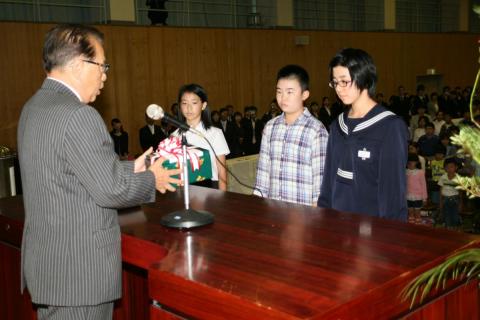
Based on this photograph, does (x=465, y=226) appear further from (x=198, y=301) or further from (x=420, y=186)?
(x=198, y=301)

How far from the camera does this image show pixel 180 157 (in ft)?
7.51

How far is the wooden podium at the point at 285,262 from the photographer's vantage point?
1.47m

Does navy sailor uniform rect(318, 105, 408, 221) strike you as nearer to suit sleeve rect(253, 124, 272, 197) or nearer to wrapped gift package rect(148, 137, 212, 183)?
suit sleeve rect(253, 124, 272, 197)

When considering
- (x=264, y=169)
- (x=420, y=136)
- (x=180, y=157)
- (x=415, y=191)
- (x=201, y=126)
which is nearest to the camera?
(x=180, y=157)

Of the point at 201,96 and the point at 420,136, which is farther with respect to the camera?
the point at 420,136

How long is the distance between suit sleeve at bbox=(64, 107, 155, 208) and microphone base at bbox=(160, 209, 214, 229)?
406 millimetres

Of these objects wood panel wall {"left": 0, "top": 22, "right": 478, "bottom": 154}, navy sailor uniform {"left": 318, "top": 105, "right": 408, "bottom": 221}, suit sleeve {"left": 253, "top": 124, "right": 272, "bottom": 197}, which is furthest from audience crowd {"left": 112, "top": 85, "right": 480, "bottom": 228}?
navy sailor uniform {"left": 318, "top": 105, "right": 408, "bottom": 221}

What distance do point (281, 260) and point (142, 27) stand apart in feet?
27.8

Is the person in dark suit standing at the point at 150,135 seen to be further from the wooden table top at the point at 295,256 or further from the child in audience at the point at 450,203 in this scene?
the wooden table top at the point at 295,256

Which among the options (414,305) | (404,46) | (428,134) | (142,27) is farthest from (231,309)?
(404,46)

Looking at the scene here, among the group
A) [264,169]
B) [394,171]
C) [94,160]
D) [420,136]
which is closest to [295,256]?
[94,160]

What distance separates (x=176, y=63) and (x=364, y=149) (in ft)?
26.3

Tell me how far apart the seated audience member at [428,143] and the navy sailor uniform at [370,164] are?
631cm

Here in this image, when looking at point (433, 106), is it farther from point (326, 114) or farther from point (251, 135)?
point (251, 135)
